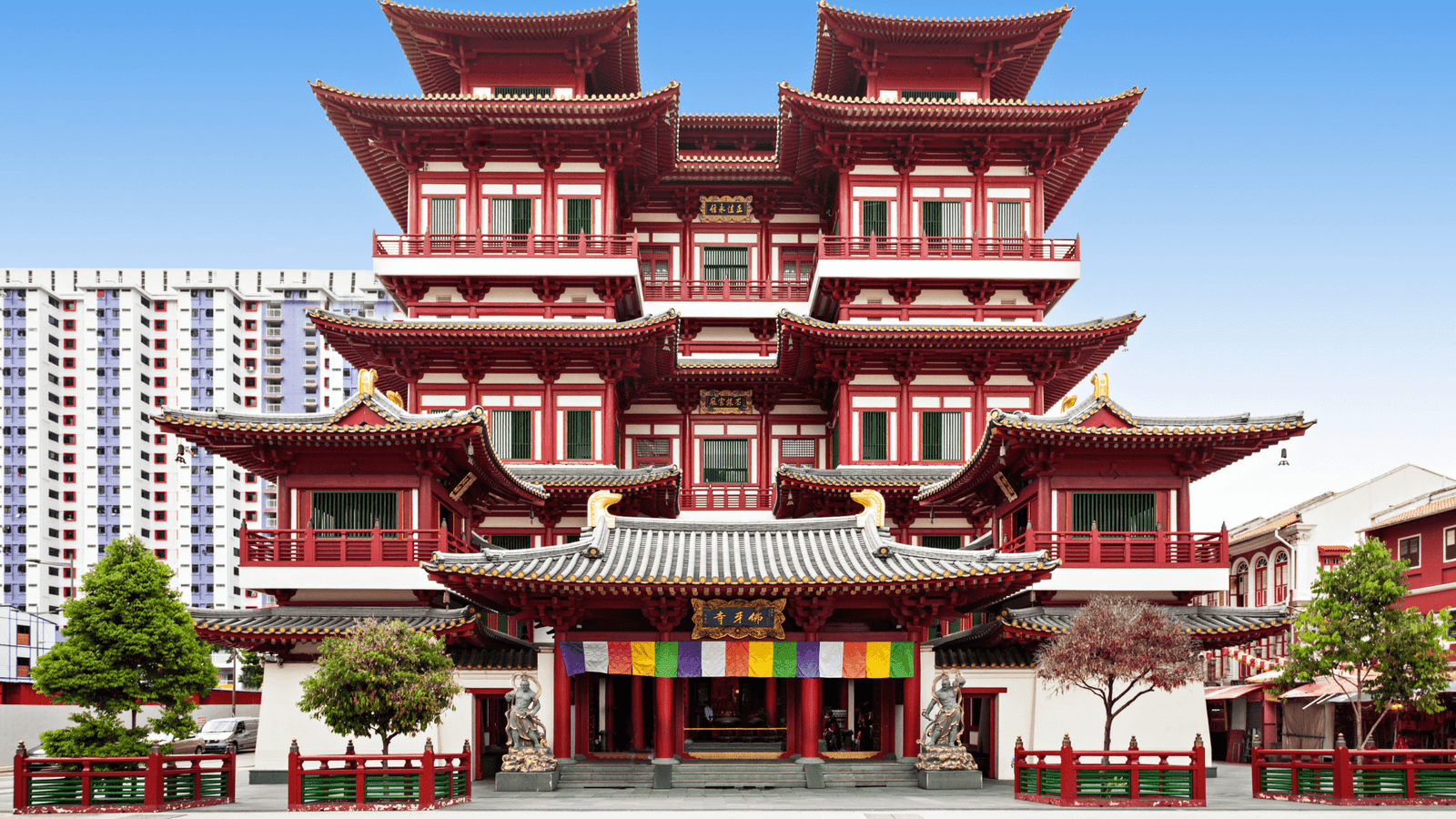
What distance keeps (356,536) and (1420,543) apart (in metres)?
39.4

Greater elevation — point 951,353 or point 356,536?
point 951,353

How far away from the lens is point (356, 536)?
32750 mm

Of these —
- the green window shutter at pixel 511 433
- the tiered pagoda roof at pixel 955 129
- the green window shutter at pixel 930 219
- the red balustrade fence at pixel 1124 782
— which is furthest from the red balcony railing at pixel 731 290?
the red balustrade fence at pixel 1124 782

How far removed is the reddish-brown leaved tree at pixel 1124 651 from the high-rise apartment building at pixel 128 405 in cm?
10827

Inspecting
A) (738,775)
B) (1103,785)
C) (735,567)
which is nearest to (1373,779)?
(1103,785)

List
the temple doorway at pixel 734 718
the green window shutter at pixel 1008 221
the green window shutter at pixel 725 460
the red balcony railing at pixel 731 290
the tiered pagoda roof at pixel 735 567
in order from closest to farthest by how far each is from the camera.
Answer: the tiered pagoda roof at pixel 735 567, the temple doorway at pixel 734 718, the green window shutter at pixel 1008 221, the green window shutter at pixel 725 460, the red balcony railing at pixel 731 290

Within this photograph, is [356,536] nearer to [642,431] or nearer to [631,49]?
[642,431]

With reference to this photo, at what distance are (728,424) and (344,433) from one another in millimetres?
16039

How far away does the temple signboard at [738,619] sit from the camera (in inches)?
1114

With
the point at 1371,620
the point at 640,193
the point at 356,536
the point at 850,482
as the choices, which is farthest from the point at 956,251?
the point at 356,536

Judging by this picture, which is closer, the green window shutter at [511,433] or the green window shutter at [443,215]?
the green window shutter at [511,433]

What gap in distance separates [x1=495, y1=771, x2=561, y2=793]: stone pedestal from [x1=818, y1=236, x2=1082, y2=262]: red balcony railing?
20.5 metres

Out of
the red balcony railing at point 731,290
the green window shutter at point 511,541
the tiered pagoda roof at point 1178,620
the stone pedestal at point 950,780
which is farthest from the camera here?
the red balcony railing at point 731,290

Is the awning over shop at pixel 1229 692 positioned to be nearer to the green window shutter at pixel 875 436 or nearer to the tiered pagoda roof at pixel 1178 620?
the tiered pagoda roof at pixel 1178 620
